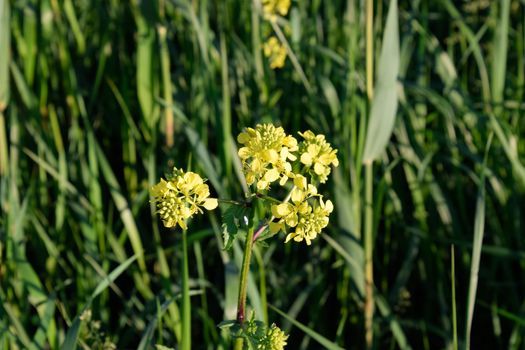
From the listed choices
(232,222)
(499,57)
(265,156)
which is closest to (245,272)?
(232,222)

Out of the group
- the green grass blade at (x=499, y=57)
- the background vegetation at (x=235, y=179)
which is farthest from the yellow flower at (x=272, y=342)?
the green grass blade at (x=499, y=57)

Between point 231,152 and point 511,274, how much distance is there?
2.97 feet

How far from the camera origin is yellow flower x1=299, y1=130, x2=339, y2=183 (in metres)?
1.11

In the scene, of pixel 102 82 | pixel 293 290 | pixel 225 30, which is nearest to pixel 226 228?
pixel 293 290

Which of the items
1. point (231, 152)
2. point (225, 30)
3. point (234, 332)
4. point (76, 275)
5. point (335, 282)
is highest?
point (225, 30)

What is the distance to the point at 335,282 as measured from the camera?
2141mm

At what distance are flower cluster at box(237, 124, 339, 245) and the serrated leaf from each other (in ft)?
0.16

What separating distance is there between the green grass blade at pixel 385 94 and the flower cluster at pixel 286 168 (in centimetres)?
67

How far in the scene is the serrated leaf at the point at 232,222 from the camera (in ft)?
3.59

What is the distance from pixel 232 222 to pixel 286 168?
0.42 feet

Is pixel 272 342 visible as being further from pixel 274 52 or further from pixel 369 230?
pixel 274 52

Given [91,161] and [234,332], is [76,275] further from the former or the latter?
[234,332]

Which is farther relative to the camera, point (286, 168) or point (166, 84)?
point (166, 84)

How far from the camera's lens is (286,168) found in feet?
→ 3.45
